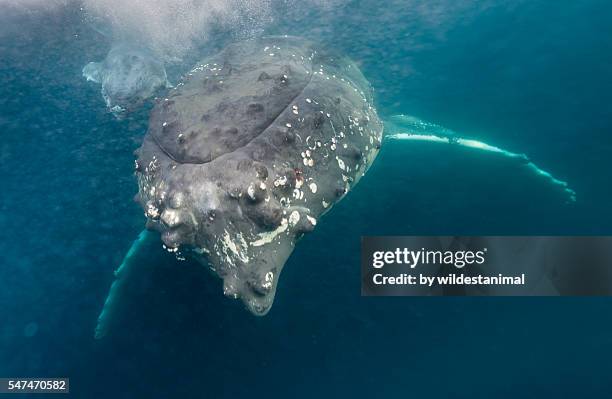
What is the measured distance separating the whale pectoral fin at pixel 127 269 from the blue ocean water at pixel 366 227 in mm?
394

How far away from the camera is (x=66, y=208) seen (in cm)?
1157

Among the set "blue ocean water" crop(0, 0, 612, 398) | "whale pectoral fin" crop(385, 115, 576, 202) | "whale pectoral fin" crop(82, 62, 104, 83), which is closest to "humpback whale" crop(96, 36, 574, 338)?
"whale pectoral fin" crop(385, 115, 576, 202)

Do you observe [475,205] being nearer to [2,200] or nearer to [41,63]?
[2,200]

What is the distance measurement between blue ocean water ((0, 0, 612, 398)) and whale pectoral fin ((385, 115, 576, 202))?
0.41 meters

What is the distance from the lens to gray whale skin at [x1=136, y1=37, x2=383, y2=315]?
21.5 feet

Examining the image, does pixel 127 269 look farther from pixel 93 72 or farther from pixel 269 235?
pixel 93 72

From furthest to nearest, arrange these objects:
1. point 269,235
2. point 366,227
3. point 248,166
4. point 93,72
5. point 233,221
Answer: point 93,72 → point 366,227 → point 269,235 → point 233,221 → point 248,166

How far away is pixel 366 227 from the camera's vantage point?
36.6 feet

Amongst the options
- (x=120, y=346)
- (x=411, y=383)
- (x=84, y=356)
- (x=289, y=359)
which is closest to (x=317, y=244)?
(x=289, y=359)

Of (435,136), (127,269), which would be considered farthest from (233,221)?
(435,136)

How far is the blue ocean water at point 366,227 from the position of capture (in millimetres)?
10430

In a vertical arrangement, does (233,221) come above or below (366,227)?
above

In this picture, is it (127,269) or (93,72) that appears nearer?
(127,269)

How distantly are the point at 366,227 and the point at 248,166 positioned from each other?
555 centimetres
